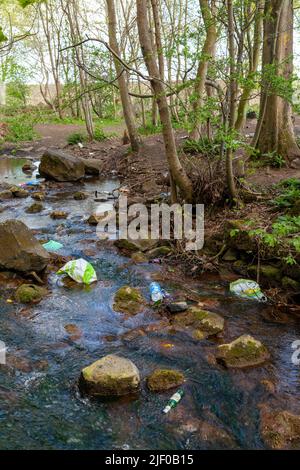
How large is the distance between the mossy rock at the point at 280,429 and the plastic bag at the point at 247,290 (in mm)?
2126

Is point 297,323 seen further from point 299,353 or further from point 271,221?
point 271,221

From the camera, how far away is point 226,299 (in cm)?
557

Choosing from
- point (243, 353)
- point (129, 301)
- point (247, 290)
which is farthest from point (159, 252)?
point (243, 353)

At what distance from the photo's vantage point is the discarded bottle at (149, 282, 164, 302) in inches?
215

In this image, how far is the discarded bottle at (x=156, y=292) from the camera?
18.0 ft

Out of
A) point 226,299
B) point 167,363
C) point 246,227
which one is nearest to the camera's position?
point 167,363

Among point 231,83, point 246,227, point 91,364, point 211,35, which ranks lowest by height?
point 91,364

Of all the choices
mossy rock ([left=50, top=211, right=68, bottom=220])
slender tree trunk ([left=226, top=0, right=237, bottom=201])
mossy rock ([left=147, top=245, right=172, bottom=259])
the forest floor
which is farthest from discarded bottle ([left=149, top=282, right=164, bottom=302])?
mossy rock ([left=50, top=211, right=68, bottom=220])

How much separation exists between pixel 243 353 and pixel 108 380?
4.84ft

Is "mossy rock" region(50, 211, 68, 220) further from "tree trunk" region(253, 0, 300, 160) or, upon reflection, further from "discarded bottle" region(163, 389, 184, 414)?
"discarded bottle" region(163, 389, 184, 414)

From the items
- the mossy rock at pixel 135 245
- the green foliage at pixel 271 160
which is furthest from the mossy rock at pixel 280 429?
the green foliage at pixel 271 160

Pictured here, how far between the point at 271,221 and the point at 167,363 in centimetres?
318

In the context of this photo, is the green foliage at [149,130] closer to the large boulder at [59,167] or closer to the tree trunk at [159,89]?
the large boulder at [59,167]
